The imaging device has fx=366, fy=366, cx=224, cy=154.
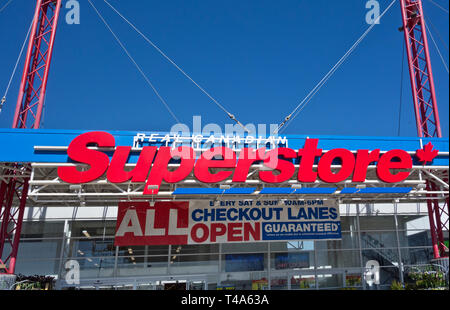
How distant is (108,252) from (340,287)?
513 inches

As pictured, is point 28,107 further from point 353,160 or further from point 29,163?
point 353,160

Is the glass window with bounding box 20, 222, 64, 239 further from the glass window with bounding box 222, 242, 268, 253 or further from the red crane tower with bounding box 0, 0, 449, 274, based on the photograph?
the glass window with bounding box 222, 242, 268, 253

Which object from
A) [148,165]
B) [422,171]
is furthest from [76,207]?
[422,171]

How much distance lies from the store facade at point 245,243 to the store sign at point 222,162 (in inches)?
21.0

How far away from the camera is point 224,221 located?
61.4 ft

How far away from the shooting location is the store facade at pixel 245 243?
17641mm

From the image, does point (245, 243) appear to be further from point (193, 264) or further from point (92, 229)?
point (92, 229)

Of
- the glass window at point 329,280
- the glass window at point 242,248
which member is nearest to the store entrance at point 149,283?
the glass window at point 242,248

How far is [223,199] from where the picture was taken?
18.8m

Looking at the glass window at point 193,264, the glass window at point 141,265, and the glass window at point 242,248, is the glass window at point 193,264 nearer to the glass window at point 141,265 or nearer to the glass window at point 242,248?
the glass window at point 141,265

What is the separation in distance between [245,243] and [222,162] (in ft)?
23.7

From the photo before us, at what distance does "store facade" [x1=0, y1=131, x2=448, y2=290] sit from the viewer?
17641mm

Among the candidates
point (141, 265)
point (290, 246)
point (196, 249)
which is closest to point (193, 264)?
point (196, 249)

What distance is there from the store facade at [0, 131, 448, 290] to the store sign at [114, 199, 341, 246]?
10cm
